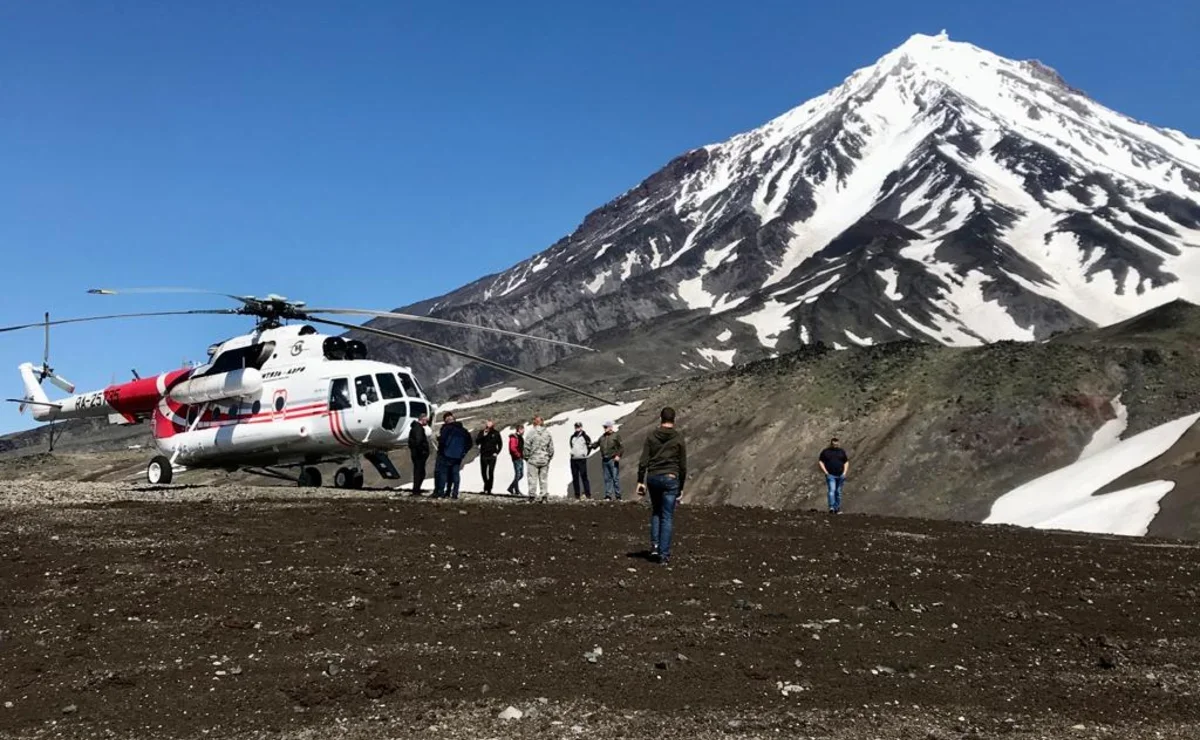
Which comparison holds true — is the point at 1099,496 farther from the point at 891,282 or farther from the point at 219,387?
the point at 891,282

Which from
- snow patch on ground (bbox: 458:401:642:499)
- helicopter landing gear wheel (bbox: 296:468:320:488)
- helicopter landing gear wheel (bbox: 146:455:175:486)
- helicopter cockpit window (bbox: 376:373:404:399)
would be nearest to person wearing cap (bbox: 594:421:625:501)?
helicopter cockpit window (bbox: 376:373:404:399)

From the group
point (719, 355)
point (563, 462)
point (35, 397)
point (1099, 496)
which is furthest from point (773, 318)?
point (35, 397)

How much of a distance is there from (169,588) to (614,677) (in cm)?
521

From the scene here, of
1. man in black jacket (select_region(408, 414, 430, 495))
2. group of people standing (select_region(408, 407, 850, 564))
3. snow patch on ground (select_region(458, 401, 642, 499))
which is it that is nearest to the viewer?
group of people standing (select_region(408, 407, 850, 564))

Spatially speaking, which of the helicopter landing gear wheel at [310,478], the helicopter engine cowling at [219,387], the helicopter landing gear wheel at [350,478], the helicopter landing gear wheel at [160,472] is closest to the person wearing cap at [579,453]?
the helicopter landing gear wheel at [350,478]

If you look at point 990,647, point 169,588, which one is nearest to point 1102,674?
point 990,647

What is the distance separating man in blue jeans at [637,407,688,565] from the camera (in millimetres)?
12539

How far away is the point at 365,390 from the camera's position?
2378 cm

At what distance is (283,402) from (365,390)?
8.12ft

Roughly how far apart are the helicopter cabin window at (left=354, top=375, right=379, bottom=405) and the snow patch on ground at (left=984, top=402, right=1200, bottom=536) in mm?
17542

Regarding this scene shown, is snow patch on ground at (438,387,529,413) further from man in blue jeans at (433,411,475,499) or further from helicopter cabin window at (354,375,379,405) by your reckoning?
man in blue jeans at (433,411,475,499)

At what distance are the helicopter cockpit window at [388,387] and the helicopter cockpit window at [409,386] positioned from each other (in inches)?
8.7

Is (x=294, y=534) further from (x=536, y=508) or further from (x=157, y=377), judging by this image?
(x=157, y=377)

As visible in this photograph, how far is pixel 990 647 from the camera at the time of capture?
30.1ft
